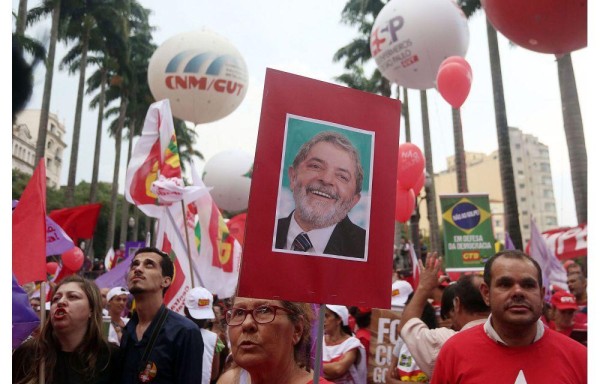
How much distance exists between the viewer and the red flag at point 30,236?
3.57m

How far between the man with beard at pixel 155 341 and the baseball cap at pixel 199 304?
1.91 metres

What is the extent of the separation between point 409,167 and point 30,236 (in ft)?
24.8

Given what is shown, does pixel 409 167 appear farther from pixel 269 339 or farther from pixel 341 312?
pixel 269 339

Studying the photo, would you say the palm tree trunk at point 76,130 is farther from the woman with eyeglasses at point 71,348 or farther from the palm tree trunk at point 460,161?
the woman with eyeglasses at point 71,348

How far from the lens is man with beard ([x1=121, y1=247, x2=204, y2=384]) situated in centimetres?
326

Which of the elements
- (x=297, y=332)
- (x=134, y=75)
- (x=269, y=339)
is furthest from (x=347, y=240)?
(x=134, y=75)

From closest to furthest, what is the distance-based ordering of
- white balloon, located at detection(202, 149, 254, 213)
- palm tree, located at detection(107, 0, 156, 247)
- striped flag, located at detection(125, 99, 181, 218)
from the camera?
1. striped flag, located at detection(125, 99, 181, 218)
2. white balloon, located at detection(202, 149, 254, 213)
3. palm tree, located at detection(107, 0, 156, 247)

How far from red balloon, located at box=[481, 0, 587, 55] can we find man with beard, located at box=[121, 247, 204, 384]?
269 cm

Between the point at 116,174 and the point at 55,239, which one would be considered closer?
the point at 55,239

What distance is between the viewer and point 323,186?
2.40 metres

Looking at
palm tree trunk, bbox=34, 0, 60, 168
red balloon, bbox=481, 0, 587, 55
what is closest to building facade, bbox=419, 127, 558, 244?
palm tree trunk, bbox=34, 0, 60, 168

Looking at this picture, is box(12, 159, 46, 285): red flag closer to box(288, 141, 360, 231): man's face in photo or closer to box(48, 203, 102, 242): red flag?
box(288, 141, 360, 231): man's face in photo

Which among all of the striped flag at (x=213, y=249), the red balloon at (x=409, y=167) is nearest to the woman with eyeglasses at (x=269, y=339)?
the striped flag at (x=213, y=249)

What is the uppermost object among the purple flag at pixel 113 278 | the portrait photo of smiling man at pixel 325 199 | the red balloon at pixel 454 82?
the red balloon at pixel 454 82
